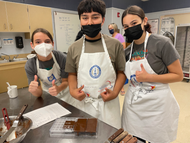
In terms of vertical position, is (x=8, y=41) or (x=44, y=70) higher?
(x=8, y=41)

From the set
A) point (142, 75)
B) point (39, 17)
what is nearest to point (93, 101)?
point (142, 75)

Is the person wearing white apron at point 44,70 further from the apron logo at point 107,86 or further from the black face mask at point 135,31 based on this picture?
the black face mask at point 135,31

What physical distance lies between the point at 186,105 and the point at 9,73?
401 cm

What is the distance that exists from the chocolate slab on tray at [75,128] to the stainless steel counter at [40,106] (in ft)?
0.10

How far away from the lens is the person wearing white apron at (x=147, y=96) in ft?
3.84

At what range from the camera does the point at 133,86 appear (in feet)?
4.24

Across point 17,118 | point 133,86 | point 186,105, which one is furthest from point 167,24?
point 17,118

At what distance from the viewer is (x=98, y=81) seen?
1.20 metres

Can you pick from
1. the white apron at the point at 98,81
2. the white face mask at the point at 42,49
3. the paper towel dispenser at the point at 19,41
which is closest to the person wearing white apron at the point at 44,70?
the white face mask at the point at 42,49

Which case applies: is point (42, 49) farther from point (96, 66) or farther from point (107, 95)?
point (107, 95)

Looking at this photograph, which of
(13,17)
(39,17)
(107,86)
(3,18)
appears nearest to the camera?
(107,86)

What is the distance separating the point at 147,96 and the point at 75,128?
2.24 feet

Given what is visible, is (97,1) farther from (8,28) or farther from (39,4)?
(39,4)

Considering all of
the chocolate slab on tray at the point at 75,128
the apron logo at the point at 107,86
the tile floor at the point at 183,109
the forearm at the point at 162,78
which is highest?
the forearm at the point at 162,78
